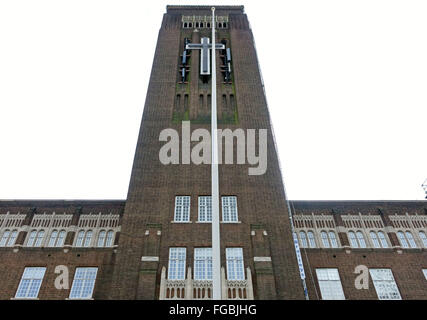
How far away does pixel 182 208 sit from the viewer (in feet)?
87.2

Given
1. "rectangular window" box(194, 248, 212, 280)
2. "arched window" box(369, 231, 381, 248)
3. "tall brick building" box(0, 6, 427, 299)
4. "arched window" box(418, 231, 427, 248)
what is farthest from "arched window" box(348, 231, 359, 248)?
"rectangular window" box(194, 248, 212, 280)

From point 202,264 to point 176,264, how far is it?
65.2 inches

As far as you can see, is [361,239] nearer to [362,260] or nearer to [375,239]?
[375,239]

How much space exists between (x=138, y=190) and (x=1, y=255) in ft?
36.9

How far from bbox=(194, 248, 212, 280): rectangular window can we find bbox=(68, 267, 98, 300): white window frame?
7808 millimetres

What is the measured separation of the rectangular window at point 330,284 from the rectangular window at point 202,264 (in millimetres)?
8856

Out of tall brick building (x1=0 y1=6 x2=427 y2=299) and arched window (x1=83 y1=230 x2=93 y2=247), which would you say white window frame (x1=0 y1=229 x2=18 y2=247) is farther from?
arched window (x1=83 y1=230 x2=93 y2=247)

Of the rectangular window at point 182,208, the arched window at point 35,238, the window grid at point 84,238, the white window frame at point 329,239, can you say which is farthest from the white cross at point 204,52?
the arched window at point 35,238

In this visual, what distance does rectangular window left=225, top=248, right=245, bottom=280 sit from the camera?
898 inches

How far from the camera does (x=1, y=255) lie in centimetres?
2719

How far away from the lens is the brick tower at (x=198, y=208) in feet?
73.1

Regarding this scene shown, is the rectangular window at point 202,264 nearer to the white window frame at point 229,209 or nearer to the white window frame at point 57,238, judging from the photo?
the white window frame at point 229,209
